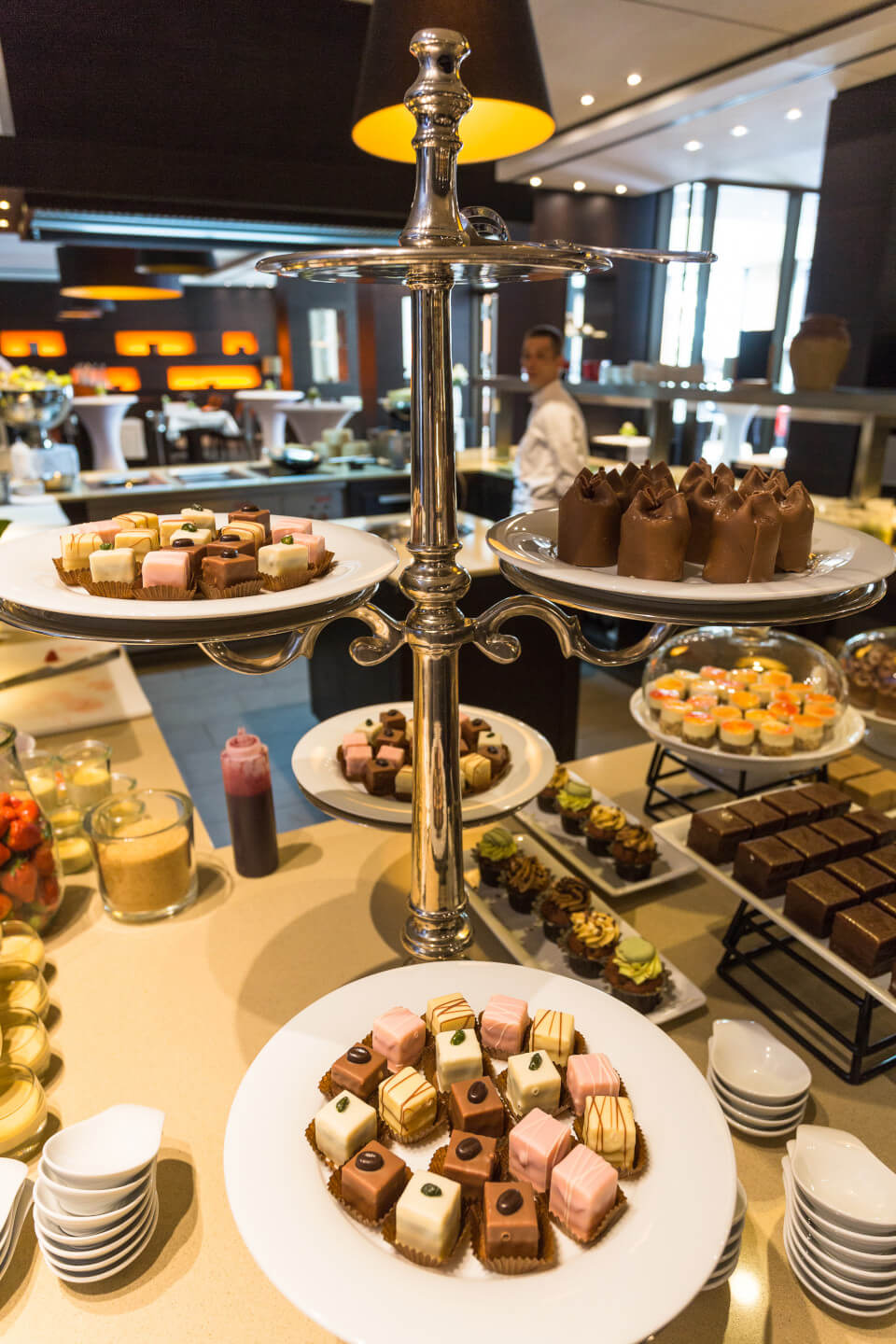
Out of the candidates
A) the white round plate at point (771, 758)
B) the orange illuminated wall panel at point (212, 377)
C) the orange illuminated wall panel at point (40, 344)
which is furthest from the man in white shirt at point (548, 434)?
the orange illuminated wall panel at point (40, 344)

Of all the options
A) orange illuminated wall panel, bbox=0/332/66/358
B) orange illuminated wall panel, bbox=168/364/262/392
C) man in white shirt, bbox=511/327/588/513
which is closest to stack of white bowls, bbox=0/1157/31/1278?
man in white shirt, bbox=511/327/588/513

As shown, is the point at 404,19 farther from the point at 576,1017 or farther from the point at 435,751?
the point at 576,1017

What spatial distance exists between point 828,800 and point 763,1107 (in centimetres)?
51

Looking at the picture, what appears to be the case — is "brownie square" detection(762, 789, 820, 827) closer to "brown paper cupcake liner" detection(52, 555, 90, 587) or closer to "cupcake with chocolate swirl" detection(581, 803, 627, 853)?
"cupcake with chocolate swirl" detection(581, 803, 627, 853)

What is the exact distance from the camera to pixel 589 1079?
0.69 metres

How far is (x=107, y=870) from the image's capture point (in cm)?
117

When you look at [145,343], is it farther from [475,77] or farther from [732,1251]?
[732,1251]

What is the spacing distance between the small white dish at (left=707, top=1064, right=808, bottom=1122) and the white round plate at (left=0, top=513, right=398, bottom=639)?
0.63 m

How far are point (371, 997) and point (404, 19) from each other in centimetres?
144

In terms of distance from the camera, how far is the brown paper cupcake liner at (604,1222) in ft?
1.96

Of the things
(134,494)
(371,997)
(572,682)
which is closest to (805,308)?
(572,682)

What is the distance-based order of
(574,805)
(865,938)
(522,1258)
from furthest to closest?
1. (574,805)
2. (865,938)
3. (522,1258)

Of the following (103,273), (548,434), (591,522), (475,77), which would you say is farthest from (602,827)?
(103,273)

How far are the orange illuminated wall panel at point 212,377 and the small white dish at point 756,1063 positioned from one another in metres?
12.6
